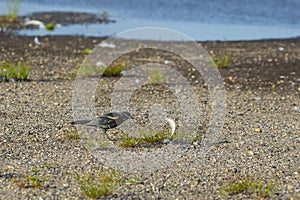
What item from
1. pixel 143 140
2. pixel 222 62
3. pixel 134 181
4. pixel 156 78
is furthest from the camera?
pixel 222 62

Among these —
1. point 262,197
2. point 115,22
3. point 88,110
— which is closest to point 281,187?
point 262,197

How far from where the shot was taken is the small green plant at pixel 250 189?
17.3 ft

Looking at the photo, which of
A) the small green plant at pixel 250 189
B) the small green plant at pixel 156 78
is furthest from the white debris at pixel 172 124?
the small green plant at pixel 156 78

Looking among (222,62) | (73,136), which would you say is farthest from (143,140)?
(222,62)

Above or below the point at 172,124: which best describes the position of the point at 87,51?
above

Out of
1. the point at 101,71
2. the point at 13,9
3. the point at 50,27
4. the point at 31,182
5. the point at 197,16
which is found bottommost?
the point at 31,182

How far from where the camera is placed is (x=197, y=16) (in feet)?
54.2

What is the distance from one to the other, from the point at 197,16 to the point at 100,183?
11531 millimetres

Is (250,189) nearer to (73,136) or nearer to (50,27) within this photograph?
(73,136)

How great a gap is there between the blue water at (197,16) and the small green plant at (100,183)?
8201 mm

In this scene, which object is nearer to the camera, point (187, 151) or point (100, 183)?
point (100, 183)

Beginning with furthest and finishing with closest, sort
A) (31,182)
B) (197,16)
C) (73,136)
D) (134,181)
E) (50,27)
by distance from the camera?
(197,16) → (50,27) → (73,136) → (134,181) → (31,182)

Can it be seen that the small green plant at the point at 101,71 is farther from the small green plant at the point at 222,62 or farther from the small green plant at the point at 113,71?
the small green plant at the point at 222,62

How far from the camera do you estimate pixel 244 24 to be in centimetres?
1570
